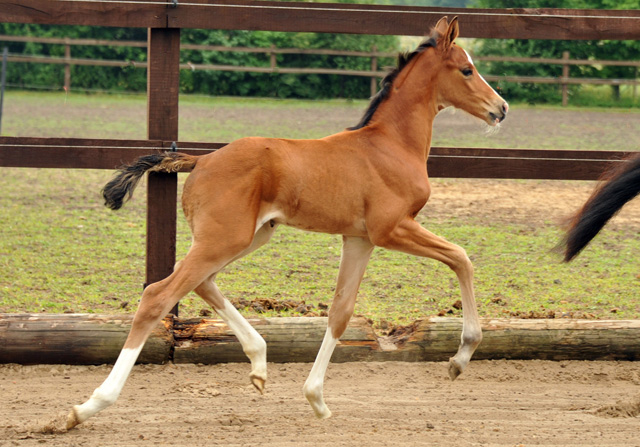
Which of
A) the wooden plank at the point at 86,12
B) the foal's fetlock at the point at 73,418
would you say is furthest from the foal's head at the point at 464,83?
the foal's fetlock at the point at 73,418

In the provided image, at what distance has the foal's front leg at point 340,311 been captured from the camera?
13.5 ft

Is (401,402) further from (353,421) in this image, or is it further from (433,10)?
(433,10)

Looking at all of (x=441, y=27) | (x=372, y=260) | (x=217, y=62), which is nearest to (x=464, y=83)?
(x=441, y=27)

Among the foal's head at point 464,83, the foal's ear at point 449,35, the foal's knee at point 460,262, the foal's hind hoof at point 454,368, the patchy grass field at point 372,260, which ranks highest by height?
the foal's ear at point 449,35

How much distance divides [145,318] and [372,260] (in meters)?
4.24

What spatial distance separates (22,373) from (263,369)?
159 centimetres

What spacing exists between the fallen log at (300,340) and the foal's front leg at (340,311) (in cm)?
73

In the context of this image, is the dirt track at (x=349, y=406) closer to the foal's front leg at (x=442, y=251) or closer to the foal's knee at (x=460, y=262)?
the foal's front leg at (x=442, y=251)

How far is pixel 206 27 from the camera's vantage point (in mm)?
5223

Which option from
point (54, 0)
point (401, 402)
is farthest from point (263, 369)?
point (54, 0)

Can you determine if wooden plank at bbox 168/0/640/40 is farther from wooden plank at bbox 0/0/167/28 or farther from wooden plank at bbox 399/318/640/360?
wooden plank at bbox 399/318/640/360

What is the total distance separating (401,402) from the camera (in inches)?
174

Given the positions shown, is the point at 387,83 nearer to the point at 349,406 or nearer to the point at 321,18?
the point at 321,18

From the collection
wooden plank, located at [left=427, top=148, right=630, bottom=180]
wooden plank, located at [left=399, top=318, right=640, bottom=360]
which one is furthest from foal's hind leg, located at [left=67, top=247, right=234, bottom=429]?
wooden plank, located at [left=427, top=148, right=630, bottom=180]
